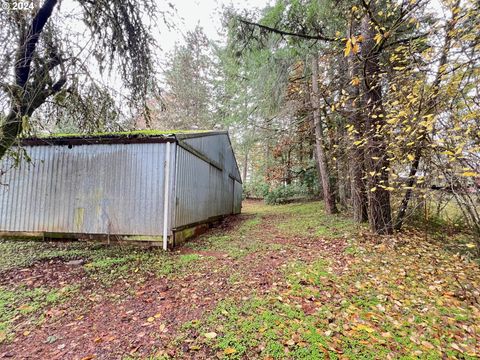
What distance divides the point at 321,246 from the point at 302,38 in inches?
197

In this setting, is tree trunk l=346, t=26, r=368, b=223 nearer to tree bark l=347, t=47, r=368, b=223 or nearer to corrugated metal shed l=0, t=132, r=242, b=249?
tree bark l=347, t=47, r=368, b=223

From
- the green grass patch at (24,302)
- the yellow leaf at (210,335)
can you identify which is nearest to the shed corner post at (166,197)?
the green grass patch at (24,302)

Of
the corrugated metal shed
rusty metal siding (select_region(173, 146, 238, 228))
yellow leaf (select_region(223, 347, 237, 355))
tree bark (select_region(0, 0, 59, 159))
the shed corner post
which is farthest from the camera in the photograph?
rusty metal siding (select_region(173, 146, 238, 228))

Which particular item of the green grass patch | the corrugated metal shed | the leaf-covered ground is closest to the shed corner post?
the corrugated metal shed

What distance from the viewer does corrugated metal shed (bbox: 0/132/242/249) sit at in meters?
5.71

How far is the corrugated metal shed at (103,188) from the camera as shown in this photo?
5.71 meters

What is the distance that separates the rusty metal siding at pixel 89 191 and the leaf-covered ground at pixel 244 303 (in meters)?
0.84

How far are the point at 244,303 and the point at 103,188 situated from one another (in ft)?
15.4

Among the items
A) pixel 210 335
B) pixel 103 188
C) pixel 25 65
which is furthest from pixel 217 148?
pixel 210 335

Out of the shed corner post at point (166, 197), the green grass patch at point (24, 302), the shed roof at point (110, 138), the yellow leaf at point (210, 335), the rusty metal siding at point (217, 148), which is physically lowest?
the green grass patch at point (24, 302)

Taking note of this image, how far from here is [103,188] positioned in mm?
5969

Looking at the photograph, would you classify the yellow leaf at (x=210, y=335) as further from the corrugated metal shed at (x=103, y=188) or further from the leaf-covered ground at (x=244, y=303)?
the corrugated metal shed at (x=103, y=188)

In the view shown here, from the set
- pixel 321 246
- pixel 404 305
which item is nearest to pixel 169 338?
pixel 404 305

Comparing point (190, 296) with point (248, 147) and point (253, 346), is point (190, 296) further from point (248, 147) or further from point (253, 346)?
point (248, 147)
